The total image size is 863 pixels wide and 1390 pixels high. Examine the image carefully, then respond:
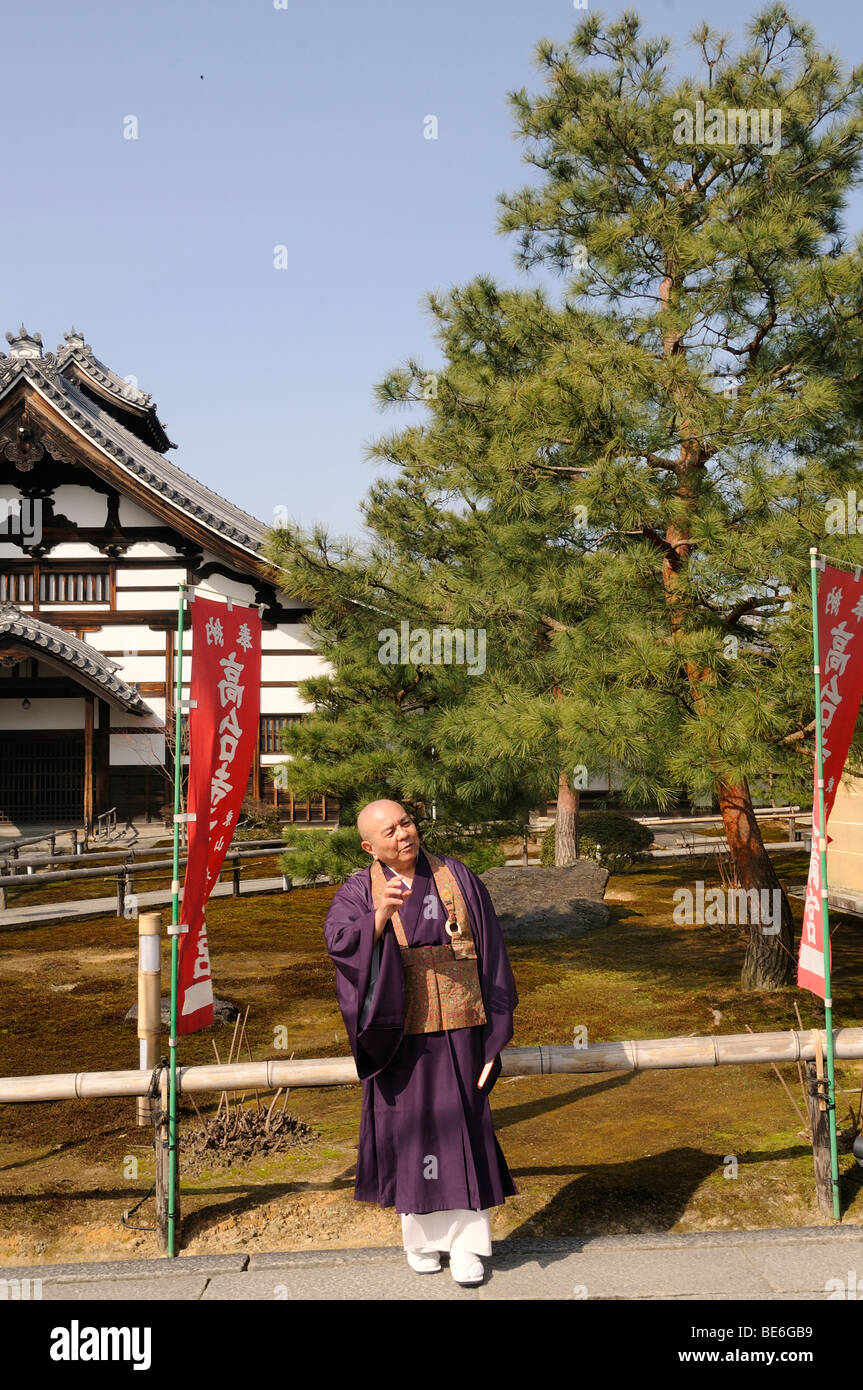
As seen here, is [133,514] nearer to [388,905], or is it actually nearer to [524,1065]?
[524,1065]

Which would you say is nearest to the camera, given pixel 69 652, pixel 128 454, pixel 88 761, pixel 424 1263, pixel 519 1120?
pixel 424 1263

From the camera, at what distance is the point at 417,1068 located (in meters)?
3.81

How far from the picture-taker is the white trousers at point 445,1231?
12.3ft

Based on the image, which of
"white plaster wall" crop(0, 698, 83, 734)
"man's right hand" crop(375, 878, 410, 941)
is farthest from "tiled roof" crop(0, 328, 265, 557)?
"man's right hand" crop(375, 878, 410, 941)

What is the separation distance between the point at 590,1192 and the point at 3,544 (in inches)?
694

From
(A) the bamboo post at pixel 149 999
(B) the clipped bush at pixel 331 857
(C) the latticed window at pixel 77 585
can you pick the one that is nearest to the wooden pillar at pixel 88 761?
(C) the latticed window at pixel 77 585

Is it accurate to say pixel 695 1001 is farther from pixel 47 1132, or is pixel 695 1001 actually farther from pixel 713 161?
pixel 713 161

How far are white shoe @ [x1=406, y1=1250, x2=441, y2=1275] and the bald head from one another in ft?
4.53

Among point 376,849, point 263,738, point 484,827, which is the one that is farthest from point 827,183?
point 263,738

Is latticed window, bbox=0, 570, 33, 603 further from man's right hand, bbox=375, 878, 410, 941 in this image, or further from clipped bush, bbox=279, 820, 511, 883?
man's right hand, bbox=375, 878, 410, 941

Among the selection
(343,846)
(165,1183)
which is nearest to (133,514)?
(343,846)

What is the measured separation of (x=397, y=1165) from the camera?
378 centimetres

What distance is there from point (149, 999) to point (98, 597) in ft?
50.7

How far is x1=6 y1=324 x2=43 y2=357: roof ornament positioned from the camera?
20219mm
